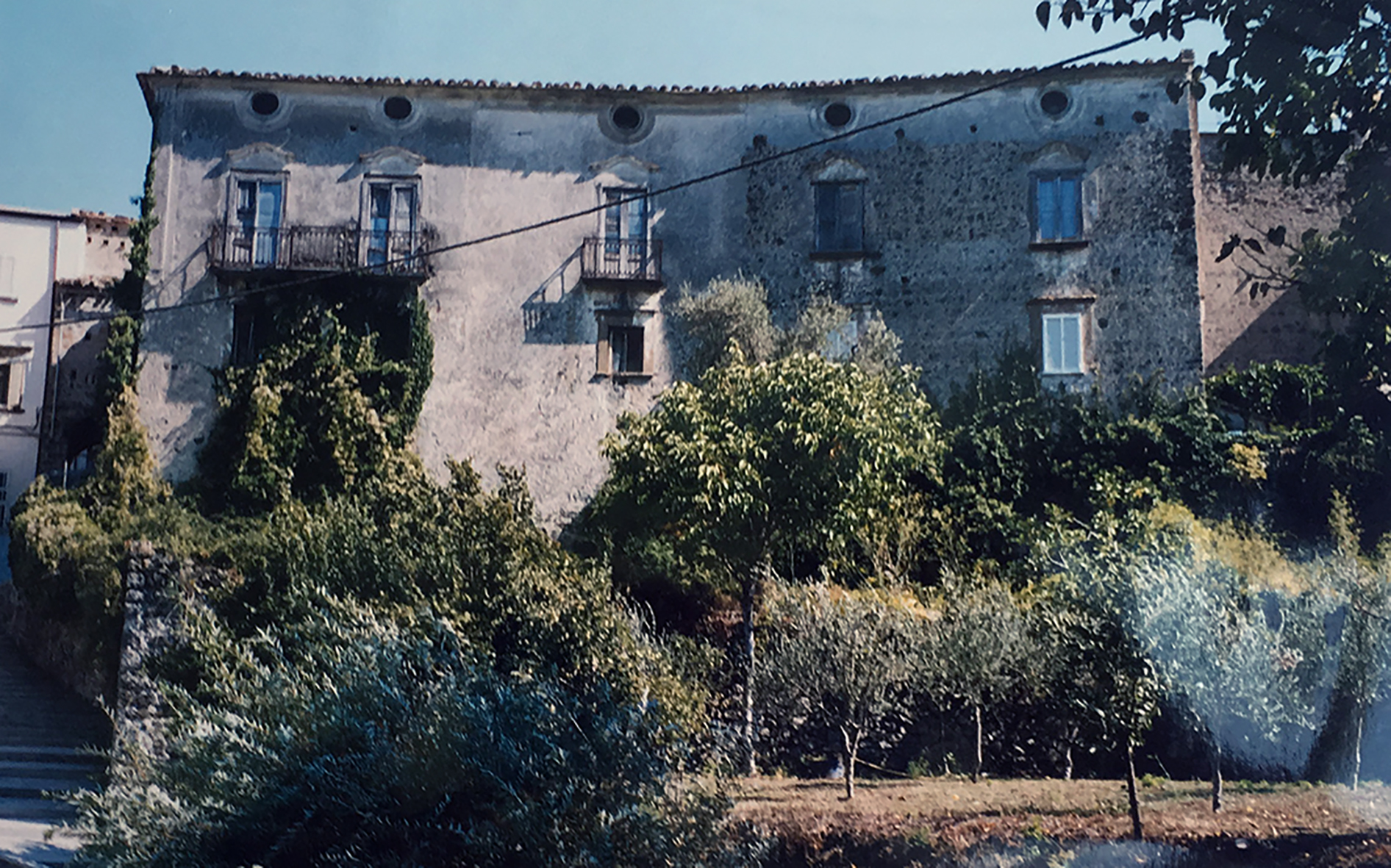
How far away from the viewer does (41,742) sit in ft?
66.5

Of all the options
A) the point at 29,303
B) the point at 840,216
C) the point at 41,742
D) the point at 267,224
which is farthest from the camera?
the point at 29,303

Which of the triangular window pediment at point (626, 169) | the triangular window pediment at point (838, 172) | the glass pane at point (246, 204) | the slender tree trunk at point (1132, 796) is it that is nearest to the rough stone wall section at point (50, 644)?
the glass pane at point (246, 204)

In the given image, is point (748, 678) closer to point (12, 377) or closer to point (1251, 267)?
point (1251, 267)

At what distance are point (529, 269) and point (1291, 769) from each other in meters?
17.6

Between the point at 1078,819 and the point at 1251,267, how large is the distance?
796 inches

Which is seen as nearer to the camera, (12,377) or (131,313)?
(131,313)

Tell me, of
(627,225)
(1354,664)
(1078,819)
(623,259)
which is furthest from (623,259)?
(1354,664)

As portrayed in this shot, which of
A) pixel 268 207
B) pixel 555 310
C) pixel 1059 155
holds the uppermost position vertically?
pixel 1059 155

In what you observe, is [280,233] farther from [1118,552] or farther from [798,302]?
[1118,552]

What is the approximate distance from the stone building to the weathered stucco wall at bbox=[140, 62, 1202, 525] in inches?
1.8

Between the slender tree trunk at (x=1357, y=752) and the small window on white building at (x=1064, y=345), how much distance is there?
12.6 m

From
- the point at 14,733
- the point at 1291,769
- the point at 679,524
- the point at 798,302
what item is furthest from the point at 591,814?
the point at 798,302

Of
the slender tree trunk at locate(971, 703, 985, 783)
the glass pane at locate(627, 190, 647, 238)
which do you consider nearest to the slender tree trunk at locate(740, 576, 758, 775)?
the slender tree trunk at locate(971, 703, 985, 783)

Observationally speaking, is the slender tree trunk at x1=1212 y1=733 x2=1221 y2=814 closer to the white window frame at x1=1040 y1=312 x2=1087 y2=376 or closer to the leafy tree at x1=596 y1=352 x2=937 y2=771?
the leafy tree at x1=596 y1=352 x2=937 y2=771
